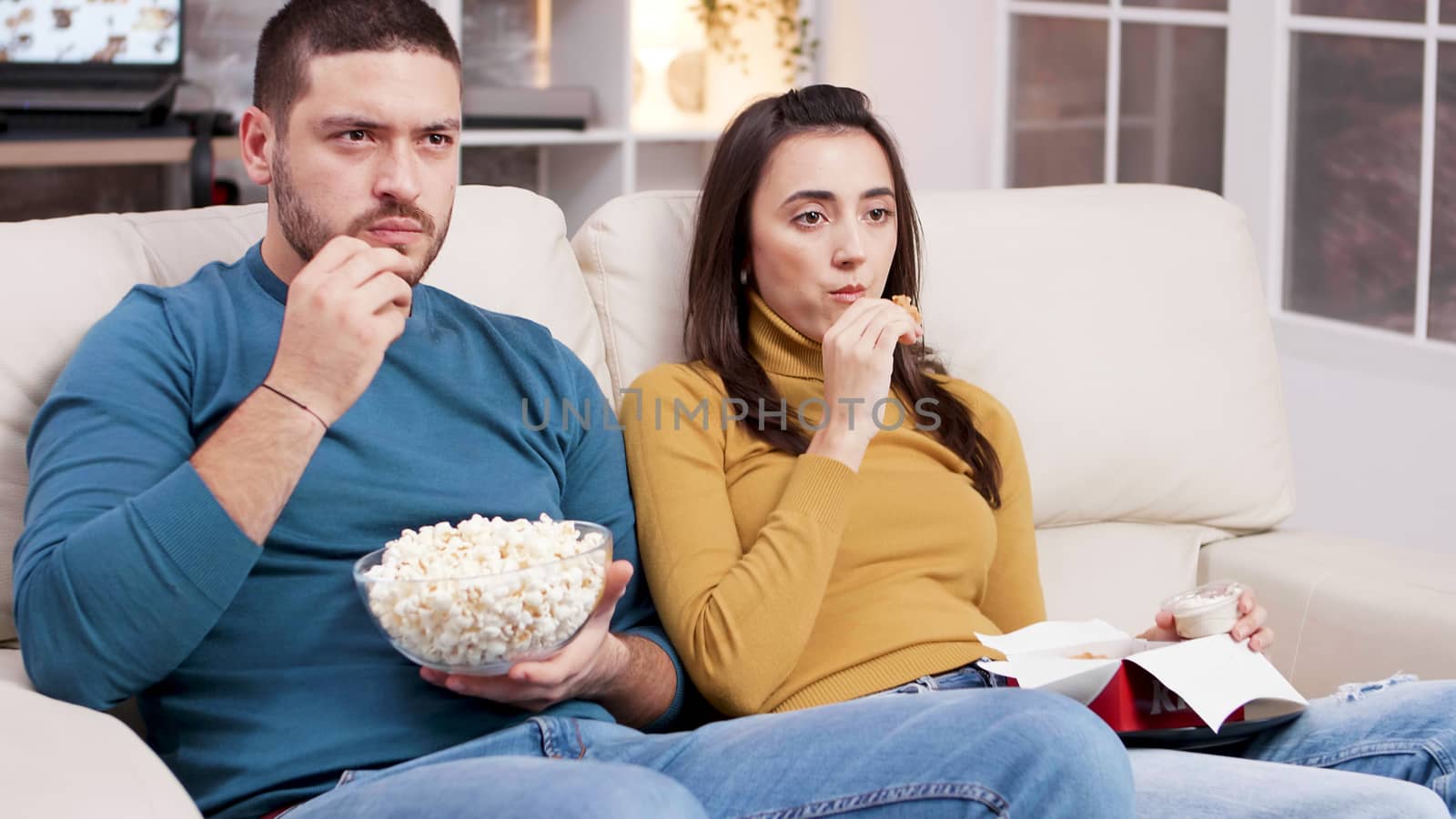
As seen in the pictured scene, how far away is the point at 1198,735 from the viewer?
150cm

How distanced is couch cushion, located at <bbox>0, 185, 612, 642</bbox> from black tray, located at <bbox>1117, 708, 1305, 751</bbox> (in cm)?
75

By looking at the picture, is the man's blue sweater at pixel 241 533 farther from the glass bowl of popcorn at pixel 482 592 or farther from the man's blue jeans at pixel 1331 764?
the man's blue jeans at pixel 1331 764

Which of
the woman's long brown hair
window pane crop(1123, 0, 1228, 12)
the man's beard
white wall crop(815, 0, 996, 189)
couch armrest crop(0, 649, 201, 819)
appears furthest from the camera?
white wall crop(815, 0, 996, 189)

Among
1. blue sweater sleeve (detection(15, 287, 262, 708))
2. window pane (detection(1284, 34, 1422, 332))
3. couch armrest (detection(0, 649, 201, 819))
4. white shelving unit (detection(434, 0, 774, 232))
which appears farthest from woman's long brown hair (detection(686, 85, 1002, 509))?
white shelving unit (detection(434, 0, 774, 232))

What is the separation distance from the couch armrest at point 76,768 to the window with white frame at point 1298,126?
2.27 metres

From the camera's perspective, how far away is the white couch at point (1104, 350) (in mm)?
1774

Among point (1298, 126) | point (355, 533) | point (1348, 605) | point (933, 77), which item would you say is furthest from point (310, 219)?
point (933, 77)

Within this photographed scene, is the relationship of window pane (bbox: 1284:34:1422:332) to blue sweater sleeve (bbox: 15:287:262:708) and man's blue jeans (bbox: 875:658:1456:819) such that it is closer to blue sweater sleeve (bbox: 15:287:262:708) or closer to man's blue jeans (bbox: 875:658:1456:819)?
man's blue jeans (bbox: 875:658:1456:819)

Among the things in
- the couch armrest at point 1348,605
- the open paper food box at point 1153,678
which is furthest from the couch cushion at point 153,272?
the couch armrest at point 1348,605

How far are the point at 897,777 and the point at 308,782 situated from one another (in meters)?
0.51

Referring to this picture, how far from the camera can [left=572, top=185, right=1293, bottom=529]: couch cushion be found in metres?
1.97

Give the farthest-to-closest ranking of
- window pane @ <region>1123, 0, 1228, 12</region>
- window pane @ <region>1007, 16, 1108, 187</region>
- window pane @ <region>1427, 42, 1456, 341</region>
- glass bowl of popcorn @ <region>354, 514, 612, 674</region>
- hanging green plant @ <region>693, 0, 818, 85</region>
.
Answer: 1. hanging green plant @ <region>693, 0, 818, 85</region>
2. window pane @ <region>1007, 16, 1108, 187</region>
3. window pane @ <region>1123, 0, 1228, 12</region>
4. window pane @ <region>1427, 42, 1456, 341</region>
5. glass bowl of popcorn @ <region>354, 514, 612, 674</region>

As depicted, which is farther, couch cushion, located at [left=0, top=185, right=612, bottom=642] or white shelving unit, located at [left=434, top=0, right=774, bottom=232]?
white shelving unit, located at [left=434, top=0, right=774, bottom=232]

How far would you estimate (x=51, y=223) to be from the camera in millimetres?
1577
